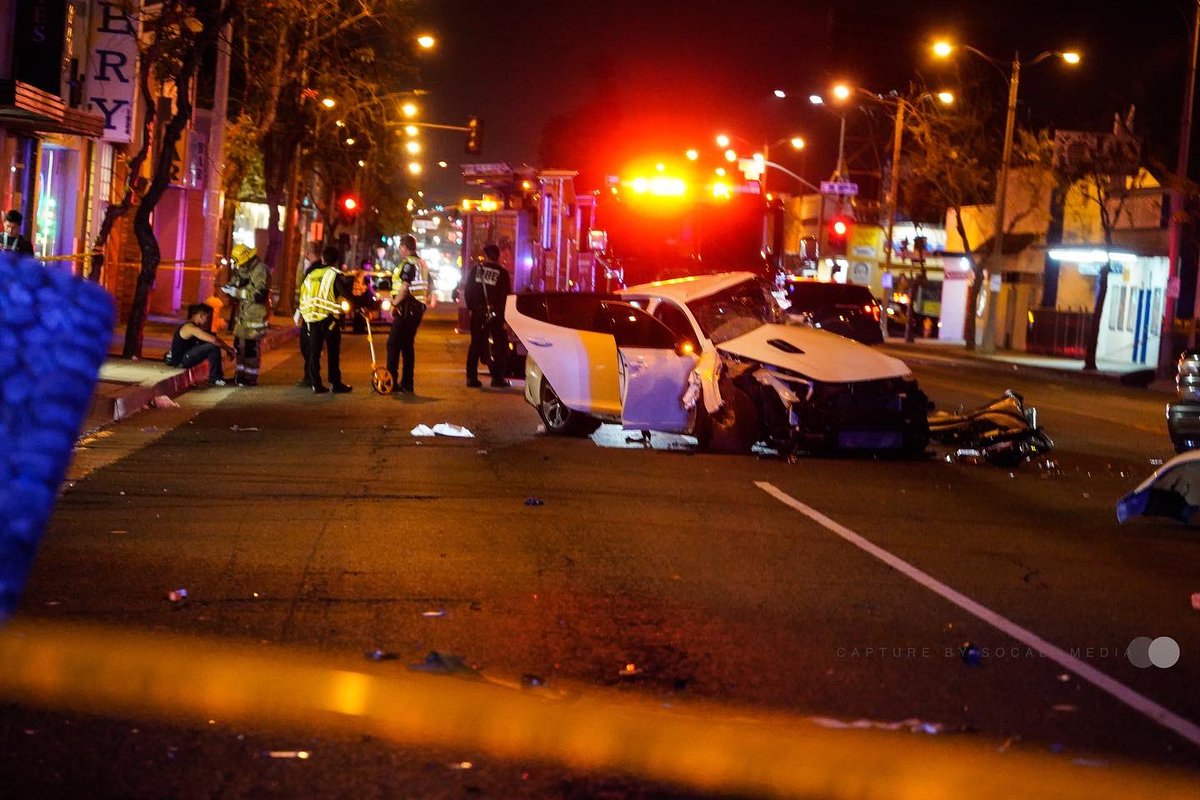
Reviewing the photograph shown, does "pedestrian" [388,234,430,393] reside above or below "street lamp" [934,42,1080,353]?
below

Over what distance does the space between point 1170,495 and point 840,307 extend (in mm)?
21118

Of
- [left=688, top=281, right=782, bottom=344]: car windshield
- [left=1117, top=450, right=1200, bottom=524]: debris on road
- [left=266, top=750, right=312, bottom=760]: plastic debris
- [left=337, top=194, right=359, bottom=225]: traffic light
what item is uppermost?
[left=337, top=194, right=359, bottom=225]: traffic light

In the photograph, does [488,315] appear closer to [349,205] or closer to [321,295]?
[321,295]

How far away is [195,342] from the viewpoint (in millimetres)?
20922

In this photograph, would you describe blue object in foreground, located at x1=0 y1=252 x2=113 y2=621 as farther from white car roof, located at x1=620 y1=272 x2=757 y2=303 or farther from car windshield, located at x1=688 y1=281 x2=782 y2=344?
white car roof, located at x1=620 y1=272 x2=757 y2=303

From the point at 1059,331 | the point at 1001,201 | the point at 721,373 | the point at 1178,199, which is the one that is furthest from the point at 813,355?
the point at 1059,331

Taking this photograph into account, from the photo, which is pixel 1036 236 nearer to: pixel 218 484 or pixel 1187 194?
pixel 1187 194

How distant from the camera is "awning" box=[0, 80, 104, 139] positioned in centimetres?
2109

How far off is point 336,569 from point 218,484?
348 centimetres

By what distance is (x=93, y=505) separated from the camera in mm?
10570

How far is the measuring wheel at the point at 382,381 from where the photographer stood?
66.7ft

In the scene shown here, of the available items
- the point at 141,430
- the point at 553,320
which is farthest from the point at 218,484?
the point at 553,320

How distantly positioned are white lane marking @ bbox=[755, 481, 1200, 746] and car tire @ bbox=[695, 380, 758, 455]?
3.58 meters

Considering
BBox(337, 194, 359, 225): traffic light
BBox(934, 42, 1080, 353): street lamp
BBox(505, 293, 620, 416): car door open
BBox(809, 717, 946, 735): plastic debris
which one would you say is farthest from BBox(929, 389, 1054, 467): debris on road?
BBox(337, 194, 359, 225): traffic light
